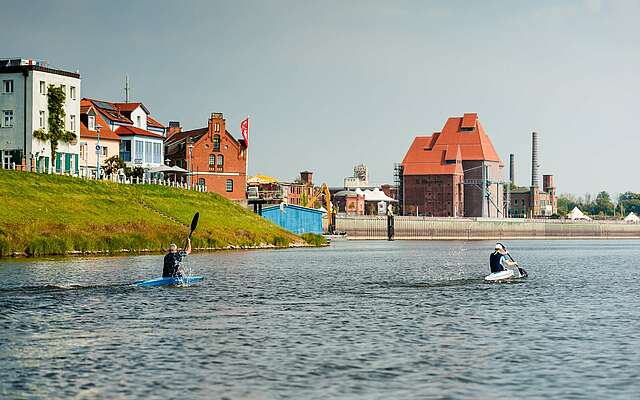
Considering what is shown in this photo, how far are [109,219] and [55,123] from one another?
23.5 meters

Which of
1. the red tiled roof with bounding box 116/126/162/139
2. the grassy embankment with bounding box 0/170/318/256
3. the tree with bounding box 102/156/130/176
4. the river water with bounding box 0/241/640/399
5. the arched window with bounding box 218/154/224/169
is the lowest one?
the river water with bounding box 0/241/640/399

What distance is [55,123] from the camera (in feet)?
356

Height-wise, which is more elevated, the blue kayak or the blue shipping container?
the blue shipping container

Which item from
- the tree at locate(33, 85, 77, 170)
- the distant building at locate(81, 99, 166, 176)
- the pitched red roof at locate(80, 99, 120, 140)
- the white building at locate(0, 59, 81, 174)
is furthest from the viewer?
the distant building at locate(81, 99, 166, 176)

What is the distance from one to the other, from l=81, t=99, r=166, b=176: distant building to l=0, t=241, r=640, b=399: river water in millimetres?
71481

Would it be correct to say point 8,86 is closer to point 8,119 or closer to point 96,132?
point 8,119

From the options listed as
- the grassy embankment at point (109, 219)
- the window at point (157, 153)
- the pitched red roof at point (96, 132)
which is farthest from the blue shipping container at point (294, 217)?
the pitched red roof at point (96, 132)

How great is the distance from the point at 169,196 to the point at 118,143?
1895 centimetres

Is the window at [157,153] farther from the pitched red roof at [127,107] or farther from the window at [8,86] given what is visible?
the window at [8,86]

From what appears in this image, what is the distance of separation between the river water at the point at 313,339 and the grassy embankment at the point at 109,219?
20.7 meters

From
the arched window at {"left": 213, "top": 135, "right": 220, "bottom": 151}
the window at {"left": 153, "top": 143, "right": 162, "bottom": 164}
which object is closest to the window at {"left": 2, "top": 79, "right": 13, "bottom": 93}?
the window at {"left": 153, "top": 143, "right": 162, "bottom": 164}

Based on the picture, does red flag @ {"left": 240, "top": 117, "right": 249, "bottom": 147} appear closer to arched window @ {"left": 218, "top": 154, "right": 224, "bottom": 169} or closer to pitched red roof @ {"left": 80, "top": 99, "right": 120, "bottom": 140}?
arched window @ {"left": 218, "top": 154, "right": 224, "bottom": 169}

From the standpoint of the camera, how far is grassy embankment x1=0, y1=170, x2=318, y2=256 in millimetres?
77438

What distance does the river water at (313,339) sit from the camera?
24.9 meters
